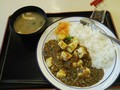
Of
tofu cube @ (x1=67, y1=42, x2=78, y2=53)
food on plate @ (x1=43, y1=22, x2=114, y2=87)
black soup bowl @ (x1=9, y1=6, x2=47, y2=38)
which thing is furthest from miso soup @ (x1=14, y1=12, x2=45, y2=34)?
tofu cube @ (x1=67, y1=42, x2=78, y2=53)

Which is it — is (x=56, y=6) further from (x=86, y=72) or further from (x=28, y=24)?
(x=86, y=72)

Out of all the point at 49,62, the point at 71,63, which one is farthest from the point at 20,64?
the point at 71,63

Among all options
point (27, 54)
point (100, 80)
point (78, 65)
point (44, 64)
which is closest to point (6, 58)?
point (27, 54)

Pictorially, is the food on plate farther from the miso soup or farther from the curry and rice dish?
the miso soup

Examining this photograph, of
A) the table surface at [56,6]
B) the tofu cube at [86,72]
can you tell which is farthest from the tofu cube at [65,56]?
the table surface at [56,6]

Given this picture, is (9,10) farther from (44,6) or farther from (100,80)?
(100,80)
